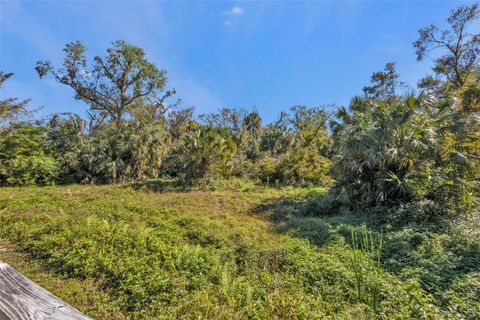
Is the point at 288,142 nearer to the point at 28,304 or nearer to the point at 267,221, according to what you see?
the point at 267,221

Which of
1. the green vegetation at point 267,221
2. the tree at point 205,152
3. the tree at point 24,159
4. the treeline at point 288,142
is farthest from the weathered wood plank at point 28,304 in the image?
the tree at point 24,159

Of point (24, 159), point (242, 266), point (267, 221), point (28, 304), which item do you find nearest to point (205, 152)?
point (267, 221)

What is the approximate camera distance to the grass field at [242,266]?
3.24 m

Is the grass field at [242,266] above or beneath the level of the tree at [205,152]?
beneath

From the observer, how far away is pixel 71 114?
18.3 m

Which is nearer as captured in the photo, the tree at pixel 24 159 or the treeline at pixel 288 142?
the treeline at pixel 288 142

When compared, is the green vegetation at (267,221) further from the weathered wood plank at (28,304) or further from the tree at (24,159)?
the weathered wood plank at (28,304)

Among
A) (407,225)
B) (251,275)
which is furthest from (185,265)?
(407,225)

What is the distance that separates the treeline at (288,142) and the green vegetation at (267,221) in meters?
0.07

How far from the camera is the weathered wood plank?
70 centimetres

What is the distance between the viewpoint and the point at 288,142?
817 inches

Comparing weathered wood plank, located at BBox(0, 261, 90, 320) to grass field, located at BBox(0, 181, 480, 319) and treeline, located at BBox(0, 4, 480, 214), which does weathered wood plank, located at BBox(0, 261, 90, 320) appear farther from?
treeline, located at BBox(0, 4, 480, 214)

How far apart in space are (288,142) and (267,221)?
1421 centimetres

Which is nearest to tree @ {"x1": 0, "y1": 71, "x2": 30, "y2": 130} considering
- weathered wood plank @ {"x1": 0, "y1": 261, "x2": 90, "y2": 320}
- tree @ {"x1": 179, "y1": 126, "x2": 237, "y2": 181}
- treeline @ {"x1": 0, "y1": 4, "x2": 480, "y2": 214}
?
treeline @ {"x1": 0, "y1": 4, "x2": 480, "y2": 214}
